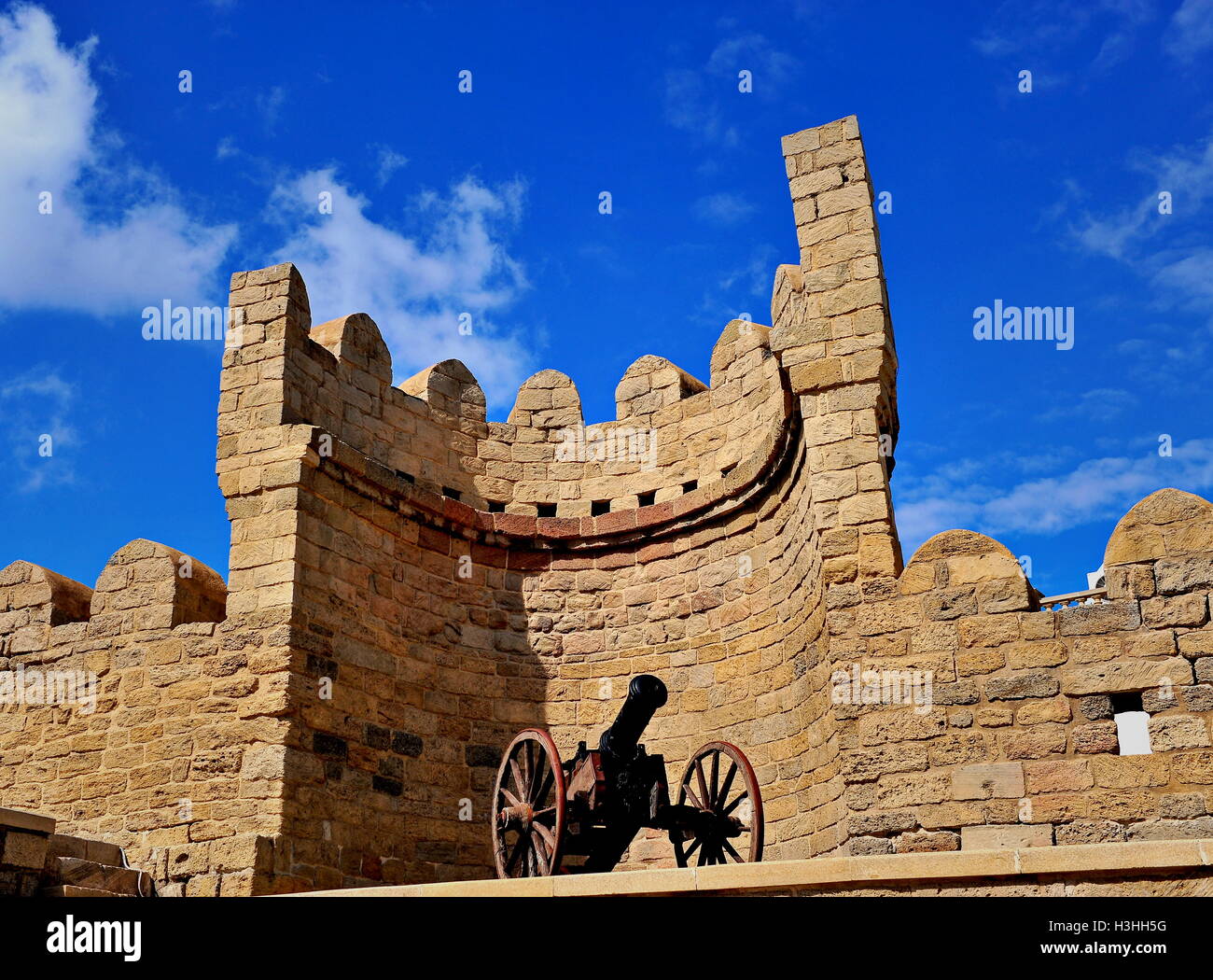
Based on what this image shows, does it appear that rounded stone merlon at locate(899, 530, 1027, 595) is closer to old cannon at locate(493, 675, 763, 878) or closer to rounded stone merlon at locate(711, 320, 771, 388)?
old cannon at locate(493, 675, 763, 878)

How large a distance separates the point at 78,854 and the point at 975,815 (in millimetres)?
5582

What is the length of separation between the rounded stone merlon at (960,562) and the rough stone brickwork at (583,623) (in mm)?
18

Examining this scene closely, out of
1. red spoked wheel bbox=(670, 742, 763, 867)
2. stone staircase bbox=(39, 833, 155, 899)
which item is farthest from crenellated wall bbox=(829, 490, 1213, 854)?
stone staircase bbox=(39, 833, 155, 899)

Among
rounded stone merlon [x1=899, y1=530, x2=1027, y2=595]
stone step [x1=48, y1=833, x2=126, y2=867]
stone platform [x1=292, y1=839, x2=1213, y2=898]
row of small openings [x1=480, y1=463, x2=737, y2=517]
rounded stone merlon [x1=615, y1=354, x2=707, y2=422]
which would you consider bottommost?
stone platform [x1=292, y1=839, x2=1213, y2=898]

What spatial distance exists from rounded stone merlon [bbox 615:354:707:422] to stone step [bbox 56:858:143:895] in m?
5.72

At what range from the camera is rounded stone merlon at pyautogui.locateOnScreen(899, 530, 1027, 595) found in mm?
7934

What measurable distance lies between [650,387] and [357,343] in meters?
2.66

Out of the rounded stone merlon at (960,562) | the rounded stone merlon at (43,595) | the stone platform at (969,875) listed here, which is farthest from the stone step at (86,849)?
the rounded stone merlon at (960,562)

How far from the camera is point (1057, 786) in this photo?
7367 mm

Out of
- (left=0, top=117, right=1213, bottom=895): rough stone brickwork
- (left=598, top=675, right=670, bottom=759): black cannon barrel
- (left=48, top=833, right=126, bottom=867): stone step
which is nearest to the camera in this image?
(left=0, top=117, right=1213, bottom=895): rough stone brickwork

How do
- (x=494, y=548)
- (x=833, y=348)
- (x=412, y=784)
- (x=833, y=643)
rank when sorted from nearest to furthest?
(x=833, y=643) < (x=833, y=348) < (x=412, y=784) < (x=494, y=548)

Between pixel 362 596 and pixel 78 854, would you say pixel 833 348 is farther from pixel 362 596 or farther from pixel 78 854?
pixel 78 854

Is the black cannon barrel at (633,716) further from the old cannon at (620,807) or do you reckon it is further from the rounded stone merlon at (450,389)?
the rounded stone merlon at (450,389)
